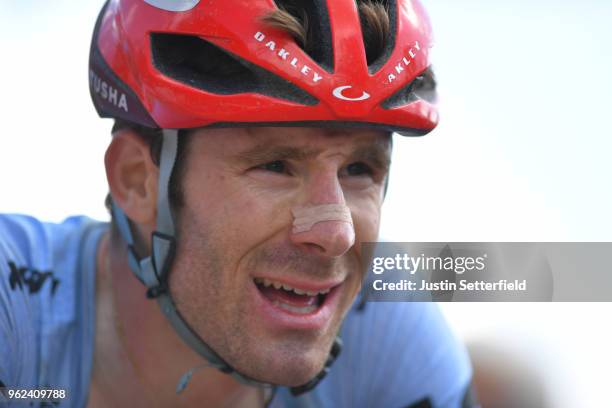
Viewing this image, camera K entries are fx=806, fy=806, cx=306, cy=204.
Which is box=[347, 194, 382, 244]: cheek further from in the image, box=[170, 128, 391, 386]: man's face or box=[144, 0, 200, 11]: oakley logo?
box=[144, 0, 200, 11]: oakley logo

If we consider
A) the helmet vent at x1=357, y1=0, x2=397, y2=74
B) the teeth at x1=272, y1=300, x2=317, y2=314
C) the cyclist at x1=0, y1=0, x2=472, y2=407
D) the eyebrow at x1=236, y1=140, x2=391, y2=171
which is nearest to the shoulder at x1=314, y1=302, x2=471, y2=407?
the cyclist at x1=0, y1=0, x2=472, y2=407

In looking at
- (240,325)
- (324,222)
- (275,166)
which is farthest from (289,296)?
(275,166)

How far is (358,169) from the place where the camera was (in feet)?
10.5

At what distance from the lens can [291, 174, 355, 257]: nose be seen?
9.66ft

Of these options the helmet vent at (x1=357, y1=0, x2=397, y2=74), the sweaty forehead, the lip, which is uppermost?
the helmet vent at (x1=357, y1=0, x2=397, y2=74)

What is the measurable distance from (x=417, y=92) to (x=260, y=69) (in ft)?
2.25

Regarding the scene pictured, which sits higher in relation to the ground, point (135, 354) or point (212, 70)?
point (212, 70)

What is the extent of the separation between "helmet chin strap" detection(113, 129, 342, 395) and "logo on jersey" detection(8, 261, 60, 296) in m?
0.38

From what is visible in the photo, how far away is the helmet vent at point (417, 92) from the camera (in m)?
3.00

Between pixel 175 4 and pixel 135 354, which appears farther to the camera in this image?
pixel 135 354

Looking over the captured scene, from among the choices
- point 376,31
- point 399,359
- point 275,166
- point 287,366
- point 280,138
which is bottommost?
point 399,359

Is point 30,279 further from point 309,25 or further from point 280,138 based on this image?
point 309,25

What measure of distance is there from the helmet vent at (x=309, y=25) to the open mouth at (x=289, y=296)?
33.8 inches

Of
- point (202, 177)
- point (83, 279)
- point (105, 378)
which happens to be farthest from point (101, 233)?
point (202, 177)
